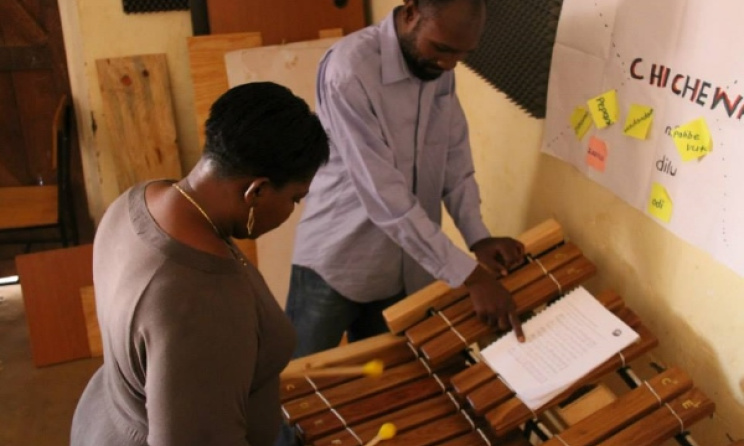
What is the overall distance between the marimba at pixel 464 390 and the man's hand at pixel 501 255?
0.07ft

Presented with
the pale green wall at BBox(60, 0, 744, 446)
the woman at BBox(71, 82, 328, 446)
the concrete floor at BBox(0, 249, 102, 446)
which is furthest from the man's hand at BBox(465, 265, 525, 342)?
the concrete floor at BBox(0, 249, 102, 446)

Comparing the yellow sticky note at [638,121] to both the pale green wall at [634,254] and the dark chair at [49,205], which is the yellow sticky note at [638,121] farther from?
the dark chair at [49,205]

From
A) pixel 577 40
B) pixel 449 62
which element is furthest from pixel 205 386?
pixel 577 40

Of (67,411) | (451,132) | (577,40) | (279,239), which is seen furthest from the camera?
(279,239)

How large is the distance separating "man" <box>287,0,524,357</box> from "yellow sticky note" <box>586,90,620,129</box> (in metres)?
0.31

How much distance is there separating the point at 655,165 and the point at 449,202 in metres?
0.52

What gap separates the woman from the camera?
0.91 m

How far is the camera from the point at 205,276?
0.94 meters

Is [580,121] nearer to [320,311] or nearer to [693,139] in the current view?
[693,139]

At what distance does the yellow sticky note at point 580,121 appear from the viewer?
5.16 ft

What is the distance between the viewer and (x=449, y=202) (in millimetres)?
1771

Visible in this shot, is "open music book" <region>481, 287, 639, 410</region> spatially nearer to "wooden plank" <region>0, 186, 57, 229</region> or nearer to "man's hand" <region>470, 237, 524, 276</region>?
"man's hand" <region>470, 237, 524, 276</region>

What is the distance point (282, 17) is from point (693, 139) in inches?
75.6

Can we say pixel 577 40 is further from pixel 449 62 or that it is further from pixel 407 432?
pixel 407 432
